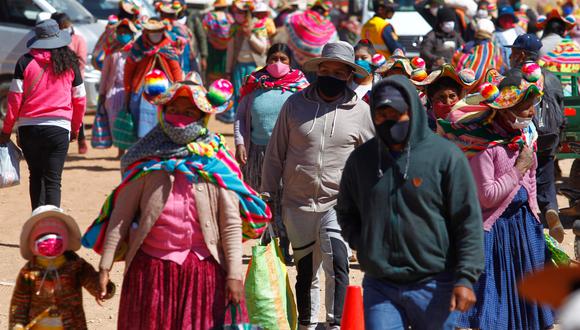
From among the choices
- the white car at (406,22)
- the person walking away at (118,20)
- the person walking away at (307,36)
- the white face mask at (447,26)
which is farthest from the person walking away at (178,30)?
the white car at (406,22)

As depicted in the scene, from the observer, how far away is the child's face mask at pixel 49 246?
5.43m

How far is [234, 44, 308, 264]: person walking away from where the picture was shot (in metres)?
8.51

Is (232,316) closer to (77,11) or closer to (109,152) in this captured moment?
(109,152)

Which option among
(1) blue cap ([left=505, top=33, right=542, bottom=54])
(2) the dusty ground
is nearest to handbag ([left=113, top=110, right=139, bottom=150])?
(2) the dusty ground

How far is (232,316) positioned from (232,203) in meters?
0.52

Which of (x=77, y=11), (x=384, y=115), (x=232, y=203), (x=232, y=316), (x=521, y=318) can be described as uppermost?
(x=384, y=115)

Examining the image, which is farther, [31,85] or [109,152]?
[109,152]

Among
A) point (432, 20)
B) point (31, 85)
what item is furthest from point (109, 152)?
point (31, 85)

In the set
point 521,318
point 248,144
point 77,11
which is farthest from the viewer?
point 77,11

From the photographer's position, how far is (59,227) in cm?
551

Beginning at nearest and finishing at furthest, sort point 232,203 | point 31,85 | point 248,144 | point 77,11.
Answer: point 232,203 < point 248,144 < point 31,85 < point 77,11

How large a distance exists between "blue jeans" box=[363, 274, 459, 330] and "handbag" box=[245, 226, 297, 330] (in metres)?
1.38

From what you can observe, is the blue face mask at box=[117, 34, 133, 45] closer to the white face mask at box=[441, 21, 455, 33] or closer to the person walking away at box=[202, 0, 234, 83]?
the white face mask at box=[441, 21, 455, 33]

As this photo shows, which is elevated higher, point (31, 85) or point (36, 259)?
point (36, 259)
